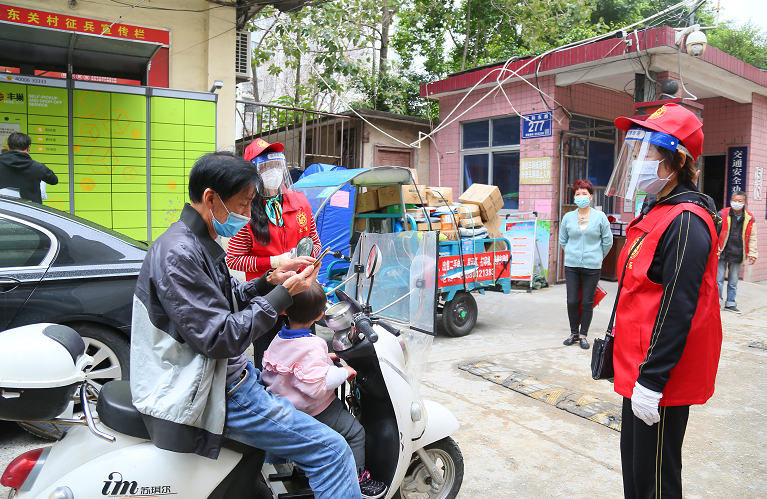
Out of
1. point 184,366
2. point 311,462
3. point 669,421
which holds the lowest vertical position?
point 311,462

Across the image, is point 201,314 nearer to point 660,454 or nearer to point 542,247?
point 660,454

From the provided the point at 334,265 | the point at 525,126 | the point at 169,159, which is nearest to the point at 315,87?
the point at 525,126

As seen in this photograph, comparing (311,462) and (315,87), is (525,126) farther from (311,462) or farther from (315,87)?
(311,462)

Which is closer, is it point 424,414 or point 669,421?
point 669,421

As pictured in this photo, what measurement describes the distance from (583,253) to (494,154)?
5247mm

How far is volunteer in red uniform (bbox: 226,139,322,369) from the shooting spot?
3.22 meters

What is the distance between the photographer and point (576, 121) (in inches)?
396

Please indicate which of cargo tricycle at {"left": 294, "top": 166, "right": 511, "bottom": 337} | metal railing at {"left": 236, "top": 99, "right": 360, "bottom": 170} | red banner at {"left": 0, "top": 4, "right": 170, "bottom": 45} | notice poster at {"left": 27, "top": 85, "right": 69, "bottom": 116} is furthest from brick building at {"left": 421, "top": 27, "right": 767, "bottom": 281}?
notice poster at {"left": 27, "top": 85, "right": 69, "bottom": 116}

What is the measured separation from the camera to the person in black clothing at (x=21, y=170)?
5.04 metres

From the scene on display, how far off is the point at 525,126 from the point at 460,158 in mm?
1676

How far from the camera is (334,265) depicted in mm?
5840

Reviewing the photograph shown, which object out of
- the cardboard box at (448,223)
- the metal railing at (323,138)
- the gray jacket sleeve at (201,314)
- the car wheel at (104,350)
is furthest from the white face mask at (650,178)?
the metal railing at (323,138)

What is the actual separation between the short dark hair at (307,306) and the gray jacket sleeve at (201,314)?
0.42m

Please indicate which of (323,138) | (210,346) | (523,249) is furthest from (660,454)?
(323,138)
